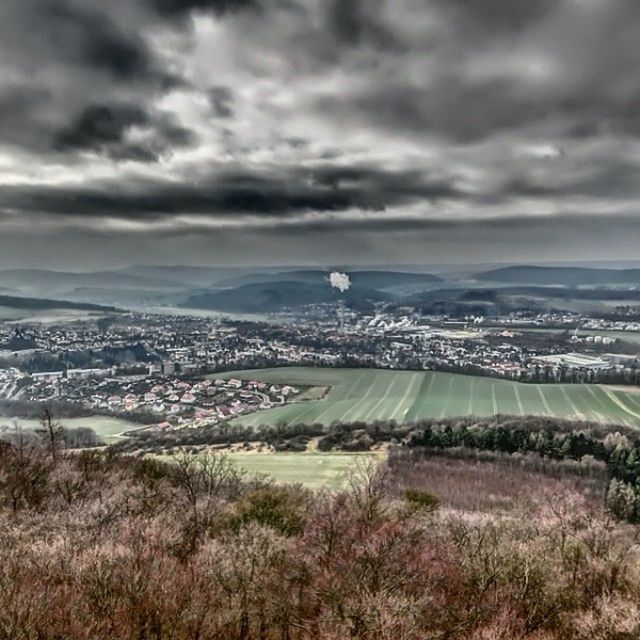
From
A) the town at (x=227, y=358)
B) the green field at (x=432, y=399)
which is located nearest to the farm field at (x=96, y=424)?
the town at (x=227, y=358)

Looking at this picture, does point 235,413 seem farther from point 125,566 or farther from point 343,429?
point 125,566

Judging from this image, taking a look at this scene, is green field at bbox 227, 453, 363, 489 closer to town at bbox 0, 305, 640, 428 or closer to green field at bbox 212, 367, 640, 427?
green field at bbox 212, 367, 640, 427

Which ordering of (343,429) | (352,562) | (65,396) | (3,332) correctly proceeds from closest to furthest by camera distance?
(352,562) → (343,429) → (65,396) → (3,332)

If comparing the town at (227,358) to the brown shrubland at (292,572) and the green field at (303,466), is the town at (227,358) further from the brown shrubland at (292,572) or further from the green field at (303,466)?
the brown shrubland at (292,572)

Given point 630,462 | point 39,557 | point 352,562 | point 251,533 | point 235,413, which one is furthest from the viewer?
point 235,413

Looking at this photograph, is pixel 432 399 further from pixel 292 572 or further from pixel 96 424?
pixel 292 572

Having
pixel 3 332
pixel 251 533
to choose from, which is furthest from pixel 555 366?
pixel 3 332
